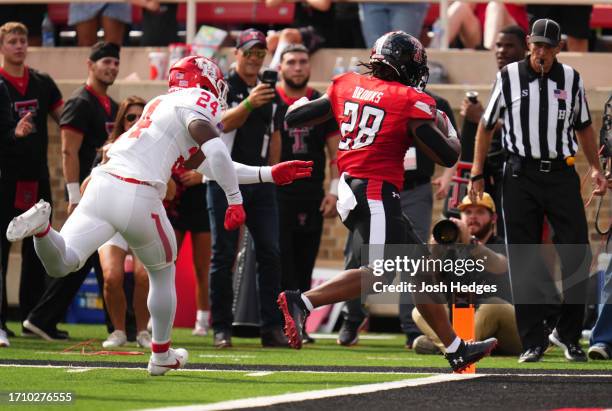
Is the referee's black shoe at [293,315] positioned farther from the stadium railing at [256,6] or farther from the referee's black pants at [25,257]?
the stadium railing at [256,6]

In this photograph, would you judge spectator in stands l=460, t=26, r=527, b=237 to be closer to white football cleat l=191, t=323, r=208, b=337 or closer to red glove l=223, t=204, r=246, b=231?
white football cleat l=191, t=323, r=208, b=337

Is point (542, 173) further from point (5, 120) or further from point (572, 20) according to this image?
point (572, 20)

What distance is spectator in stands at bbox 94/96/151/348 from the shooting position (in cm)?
995

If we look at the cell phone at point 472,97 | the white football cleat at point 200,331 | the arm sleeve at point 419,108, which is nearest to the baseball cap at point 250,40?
the cell phone at point 472,97

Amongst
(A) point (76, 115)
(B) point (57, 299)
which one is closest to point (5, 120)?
(A) point (76, 115)

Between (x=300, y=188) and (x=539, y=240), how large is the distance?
2371mm

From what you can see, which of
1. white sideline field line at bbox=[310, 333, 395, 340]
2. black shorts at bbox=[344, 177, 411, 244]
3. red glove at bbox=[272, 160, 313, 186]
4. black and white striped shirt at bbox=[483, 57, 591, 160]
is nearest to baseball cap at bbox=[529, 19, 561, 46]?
black and white striped shirt at bbox=[483, 57, 591, 160]

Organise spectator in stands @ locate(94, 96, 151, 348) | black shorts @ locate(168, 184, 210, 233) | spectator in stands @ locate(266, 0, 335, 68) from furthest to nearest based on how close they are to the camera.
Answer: spectator in stands @ locate(266, 0, 335, 68) < black shorts @ locate(168, 184, 210, 233) < spectator in stands @ locate(94, 96, 151, 348)

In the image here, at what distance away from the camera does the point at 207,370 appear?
26.7 ft

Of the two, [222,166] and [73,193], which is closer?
[222,166]

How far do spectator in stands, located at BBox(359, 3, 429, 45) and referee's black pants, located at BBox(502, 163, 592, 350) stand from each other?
400 centimetres

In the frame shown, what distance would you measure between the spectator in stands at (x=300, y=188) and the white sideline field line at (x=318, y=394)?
335 centimetres

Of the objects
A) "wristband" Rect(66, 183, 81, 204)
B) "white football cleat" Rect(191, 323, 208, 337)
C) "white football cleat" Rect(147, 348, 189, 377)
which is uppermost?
"wristband" Rect(66, 183, 81, 204)

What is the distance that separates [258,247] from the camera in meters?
10.2
